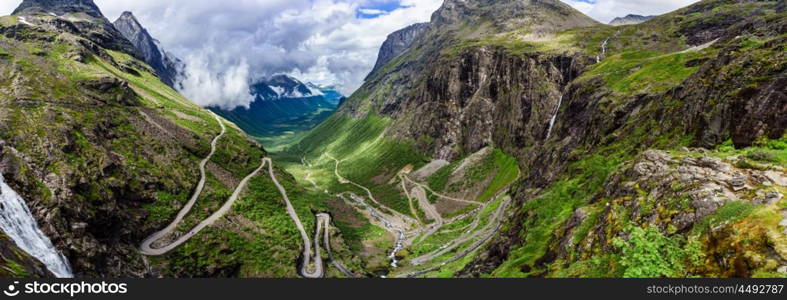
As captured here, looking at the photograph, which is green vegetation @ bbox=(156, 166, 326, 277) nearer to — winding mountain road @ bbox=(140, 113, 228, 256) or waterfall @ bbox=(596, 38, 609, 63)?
winding mountain road @ bbox=(140, 113, 228, 256)

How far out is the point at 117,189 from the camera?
8006 centimetres

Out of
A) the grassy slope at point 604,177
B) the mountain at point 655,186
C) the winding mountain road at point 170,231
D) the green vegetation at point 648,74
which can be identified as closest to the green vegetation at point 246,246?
the winding mountain road at point 170,231

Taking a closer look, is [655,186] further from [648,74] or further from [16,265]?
[648,74]

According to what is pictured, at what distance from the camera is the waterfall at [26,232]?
46281 millimetres

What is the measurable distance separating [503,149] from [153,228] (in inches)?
5769

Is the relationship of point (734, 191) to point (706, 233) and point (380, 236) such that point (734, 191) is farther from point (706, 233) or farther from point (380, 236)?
point (380, 236)

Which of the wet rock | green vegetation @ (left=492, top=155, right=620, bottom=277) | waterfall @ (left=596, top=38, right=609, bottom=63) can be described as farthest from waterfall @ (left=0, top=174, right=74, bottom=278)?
waterfall @ (left=596, top=38, right=609, bottom=63)

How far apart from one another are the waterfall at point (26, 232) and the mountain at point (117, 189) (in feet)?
0.77

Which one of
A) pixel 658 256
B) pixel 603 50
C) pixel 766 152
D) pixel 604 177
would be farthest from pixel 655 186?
pixel 603 50

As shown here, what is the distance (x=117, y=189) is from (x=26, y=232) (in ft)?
107

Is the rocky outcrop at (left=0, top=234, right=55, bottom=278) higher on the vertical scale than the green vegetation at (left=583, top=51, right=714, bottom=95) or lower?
lower

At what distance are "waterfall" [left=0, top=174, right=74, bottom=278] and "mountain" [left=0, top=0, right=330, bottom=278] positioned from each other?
0.23 meters

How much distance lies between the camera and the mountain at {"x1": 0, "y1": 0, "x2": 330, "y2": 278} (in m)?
56.7

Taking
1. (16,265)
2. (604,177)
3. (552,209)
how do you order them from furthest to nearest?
1. (552,209)
2. (604,177)
3. (16,265)
